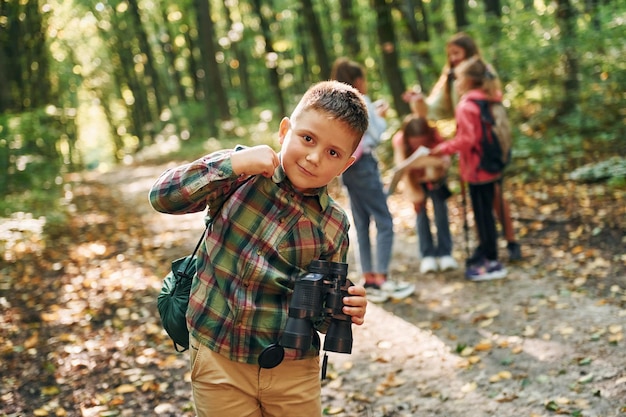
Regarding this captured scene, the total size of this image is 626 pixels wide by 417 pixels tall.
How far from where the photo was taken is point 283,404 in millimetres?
2424

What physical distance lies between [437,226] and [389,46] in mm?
5318

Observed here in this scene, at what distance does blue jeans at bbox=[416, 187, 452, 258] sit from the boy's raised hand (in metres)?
4.86

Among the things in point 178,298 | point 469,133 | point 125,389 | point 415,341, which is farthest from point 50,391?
point 469,133

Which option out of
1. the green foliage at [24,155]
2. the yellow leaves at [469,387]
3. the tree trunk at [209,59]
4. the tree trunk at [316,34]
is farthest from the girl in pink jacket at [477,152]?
the tree trunk at [209,59]

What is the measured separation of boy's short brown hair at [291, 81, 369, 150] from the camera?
2320mm

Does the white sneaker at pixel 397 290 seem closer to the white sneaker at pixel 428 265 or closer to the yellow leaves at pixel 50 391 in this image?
the white sneaker at pixel 428 265

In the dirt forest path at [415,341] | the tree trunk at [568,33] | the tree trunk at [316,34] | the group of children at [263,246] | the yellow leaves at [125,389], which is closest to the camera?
the group of children at [263,246]

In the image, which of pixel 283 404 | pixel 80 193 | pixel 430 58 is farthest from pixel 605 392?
pixel 80 193

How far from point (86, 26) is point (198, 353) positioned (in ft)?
99.3

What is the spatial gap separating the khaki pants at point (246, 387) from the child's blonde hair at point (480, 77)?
15.0 feet

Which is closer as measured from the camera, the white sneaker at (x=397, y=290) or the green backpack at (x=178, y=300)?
the green backpack at (x=178, y=300)

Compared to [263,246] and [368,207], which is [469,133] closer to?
[368,207]

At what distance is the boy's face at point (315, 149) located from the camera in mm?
2303

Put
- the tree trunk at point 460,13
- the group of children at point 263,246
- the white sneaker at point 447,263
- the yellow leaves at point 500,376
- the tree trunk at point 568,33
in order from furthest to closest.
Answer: the tree trunk at point 460,13, the tree trunk at point 568,33, the white sneaker at point 447,263, the yellow leaves at point 500,376, the group of children at point 263,246
